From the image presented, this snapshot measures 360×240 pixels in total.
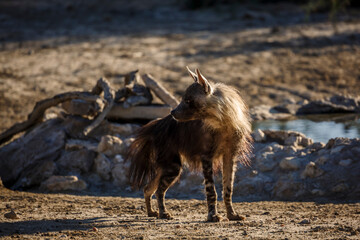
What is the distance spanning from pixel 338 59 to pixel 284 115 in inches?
222

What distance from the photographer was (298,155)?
7273mm

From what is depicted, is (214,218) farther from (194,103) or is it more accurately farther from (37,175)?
(37,175)

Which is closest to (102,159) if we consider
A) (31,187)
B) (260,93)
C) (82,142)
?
(82,142)

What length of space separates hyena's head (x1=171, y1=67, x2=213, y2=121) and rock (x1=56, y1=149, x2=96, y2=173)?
9.28 ft

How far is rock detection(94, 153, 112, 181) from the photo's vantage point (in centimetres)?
779

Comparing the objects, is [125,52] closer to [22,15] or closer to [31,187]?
[22,15]

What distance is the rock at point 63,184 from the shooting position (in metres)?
7.43

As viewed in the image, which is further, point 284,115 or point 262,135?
point 284,115

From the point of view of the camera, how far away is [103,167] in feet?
25.6

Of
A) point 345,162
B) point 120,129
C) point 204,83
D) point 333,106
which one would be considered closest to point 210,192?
point 204,83

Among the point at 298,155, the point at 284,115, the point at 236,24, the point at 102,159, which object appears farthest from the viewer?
the point at 236,24

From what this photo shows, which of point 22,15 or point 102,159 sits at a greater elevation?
point 22,15

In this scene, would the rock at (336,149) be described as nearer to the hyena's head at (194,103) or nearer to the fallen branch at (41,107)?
the hyena's head at (194,103)

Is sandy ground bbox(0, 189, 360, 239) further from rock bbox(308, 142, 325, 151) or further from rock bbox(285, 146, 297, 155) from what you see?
rock bbox(308, 142, 325, 151)
